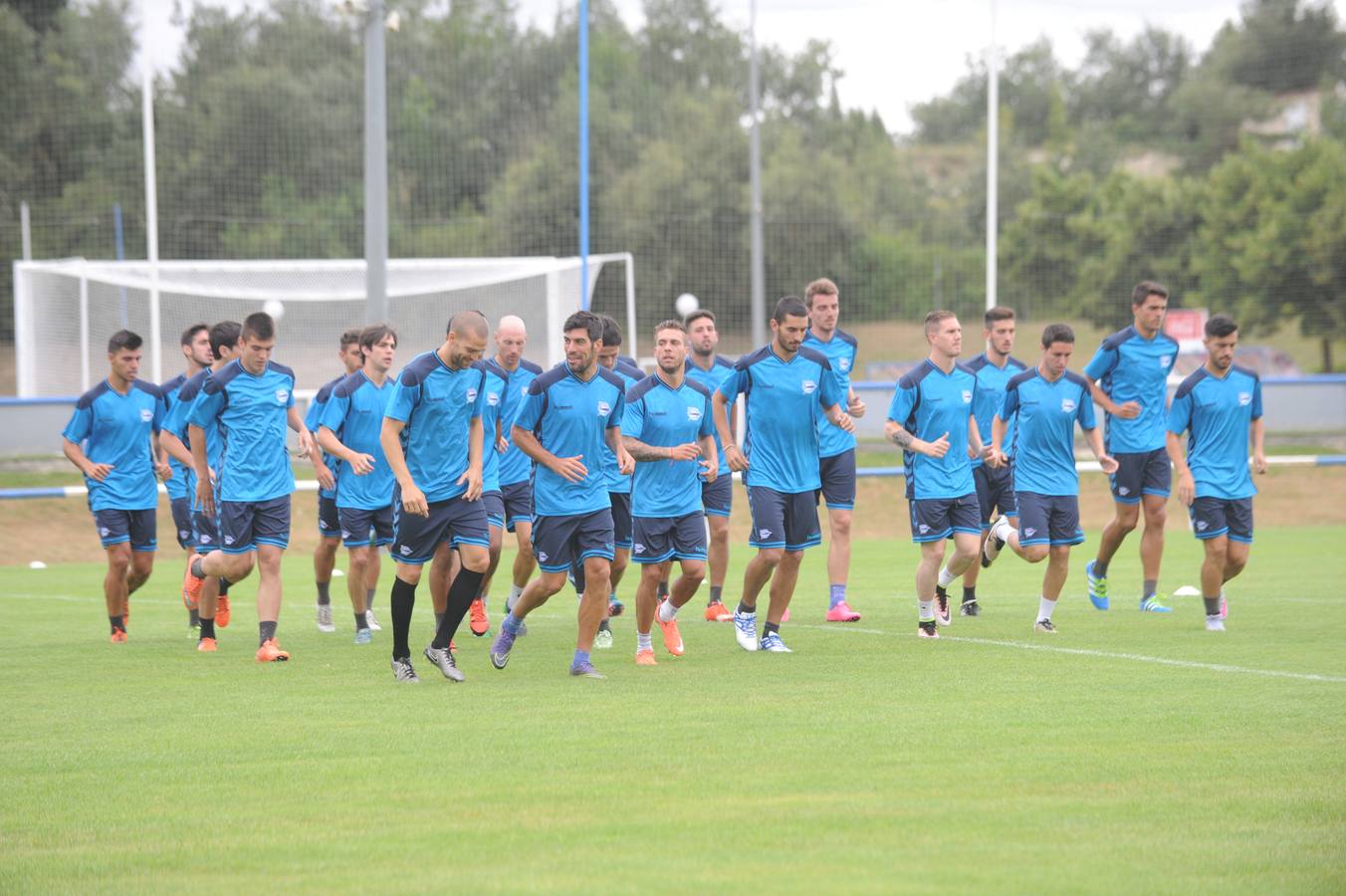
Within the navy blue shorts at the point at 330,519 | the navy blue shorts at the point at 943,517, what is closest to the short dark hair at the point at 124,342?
the navy blue shorts at the point at 330,519

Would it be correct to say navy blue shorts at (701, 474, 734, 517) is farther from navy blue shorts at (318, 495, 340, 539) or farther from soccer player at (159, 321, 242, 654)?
soccer player at (159, 321, 242, 654)

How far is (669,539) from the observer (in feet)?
35.2

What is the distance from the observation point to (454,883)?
17.5ft

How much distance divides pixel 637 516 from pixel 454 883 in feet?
18.1

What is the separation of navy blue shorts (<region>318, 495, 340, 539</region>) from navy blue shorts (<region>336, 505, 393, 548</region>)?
0.79 metres

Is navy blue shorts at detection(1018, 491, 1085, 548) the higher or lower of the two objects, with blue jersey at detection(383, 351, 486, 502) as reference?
lower

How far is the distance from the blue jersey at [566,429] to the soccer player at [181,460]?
373 centimetres

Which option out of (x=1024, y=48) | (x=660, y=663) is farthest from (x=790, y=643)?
(x=1024, y=48)

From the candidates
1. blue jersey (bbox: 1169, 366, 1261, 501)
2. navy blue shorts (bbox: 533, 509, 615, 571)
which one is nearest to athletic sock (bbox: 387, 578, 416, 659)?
A: navy blue shorts (bbox: 533, 509, 615, 571)

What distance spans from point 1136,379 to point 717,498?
3746 millimetres

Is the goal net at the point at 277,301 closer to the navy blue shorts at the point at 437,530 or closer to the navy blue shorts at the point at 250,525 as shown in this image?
the navy blue shorts at the point at 250,525

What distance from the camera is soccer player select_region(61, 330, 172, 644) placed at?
1270 centimetres

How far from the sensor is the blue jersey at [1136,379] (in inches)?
537

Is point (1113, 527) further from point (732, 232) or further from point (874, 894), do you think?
point (732, 232)
